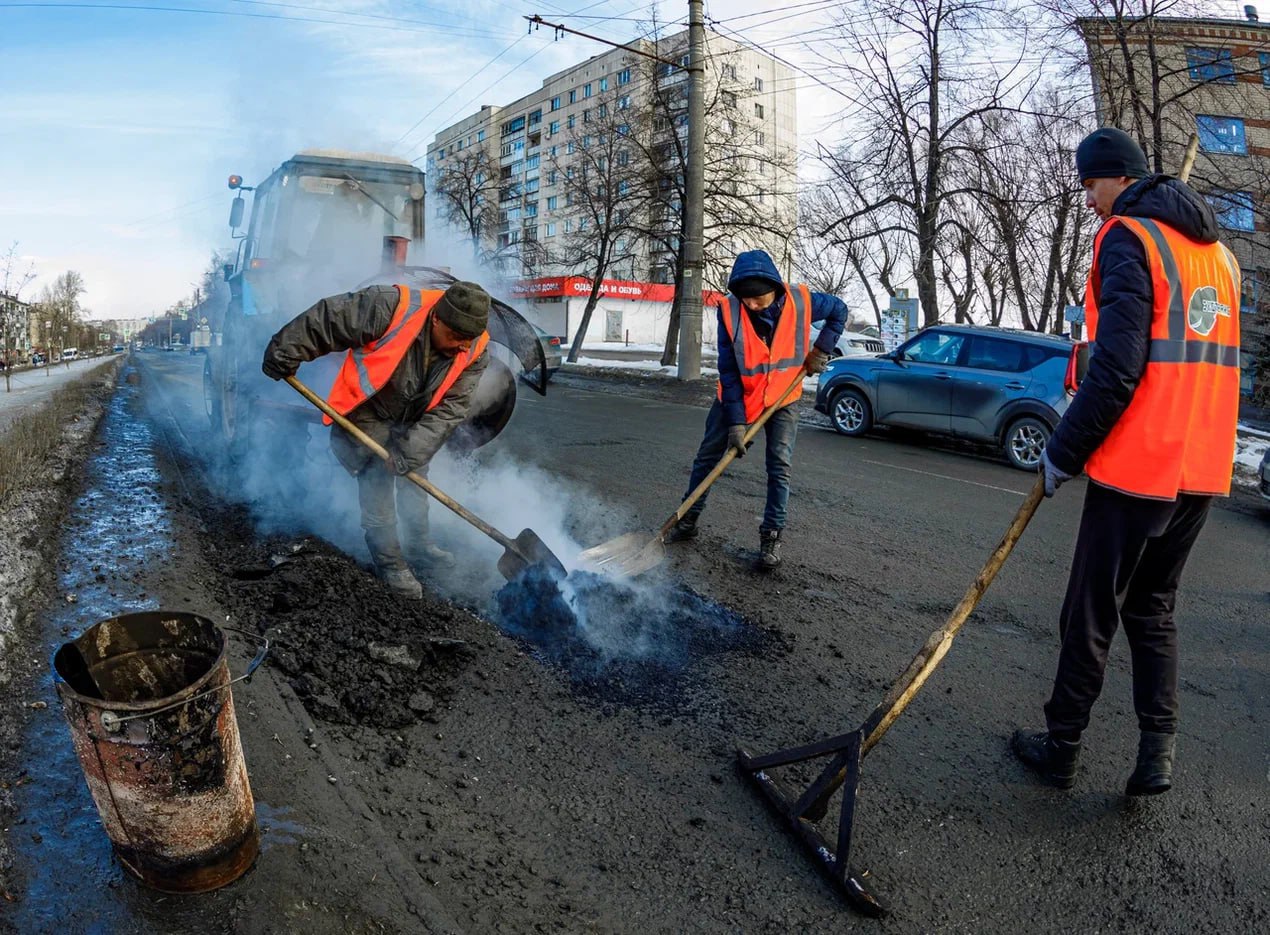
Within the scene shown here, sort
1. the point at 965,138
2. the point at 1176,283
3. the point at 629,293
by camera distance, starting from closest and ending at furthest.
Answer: the point at 1176,283, the point at 965,138, the point at 629,293

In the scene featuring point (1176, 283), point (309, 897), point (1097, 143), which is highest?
point (1097, 143)

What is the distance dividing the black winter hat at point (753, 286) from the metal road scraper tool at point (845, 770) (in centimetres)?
246

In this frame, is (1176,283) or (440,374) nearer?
(1176,283)

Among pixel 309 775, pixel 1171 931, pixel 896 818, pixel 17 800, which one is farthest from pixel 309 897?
pixel 1171 931

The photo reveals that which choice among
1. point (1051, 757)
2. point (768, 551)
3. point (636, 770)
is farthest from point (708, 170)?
point (636, 770)

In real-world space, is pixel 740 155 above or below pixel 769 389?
above

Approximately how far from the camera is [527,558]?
4078 mm

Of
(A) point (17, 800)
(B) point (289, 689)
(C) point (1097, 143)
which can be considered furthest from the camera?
(B) point (289, 689)

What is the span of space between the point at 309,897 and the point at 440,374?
2.70 metres

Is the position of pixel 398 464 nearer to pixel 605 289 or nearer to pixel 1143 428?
pixel 1143 428

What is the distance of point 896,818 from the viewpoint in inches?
102

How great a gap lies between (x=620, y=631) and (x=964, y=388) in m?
7.66

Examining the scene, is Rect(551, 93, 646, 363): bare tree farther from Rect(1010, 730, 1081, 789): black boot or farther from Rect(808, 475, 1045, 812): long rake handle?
Rect(1010, 730, 1081, 789): black boot

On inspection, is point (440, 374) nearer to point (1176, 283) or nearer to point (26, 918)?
point (26, 918)
